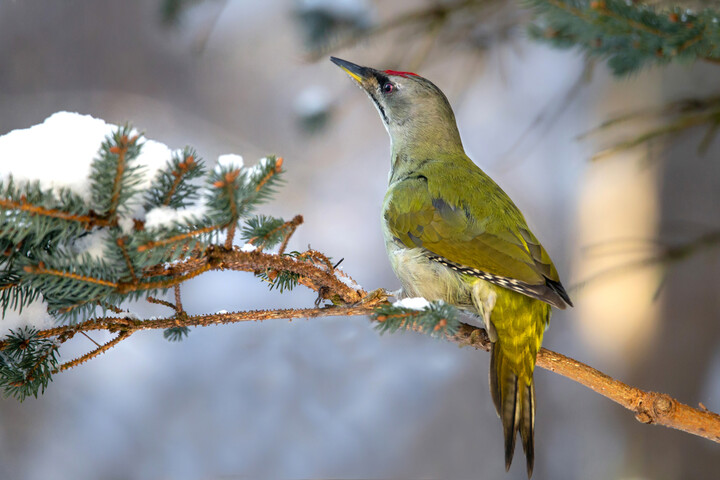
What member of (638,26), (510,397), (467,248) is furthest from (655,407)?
(638,26)

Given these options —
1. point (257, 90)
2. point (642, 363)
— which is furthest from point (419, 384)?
point (257, 90)

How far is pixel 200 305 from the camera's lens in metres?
3.73

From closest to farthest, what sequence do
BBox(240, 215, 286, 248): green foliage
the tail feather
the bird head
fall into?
BBox(240, 215, 286, 248): green foliage → the tail feather → the bird head

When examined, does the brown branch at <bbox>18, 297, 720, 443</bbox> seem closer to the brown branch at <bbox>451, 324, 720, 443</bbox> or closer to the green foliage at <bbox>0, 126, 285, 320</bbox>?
the brown branch at <bbox>451, 324, 720, 443</bbox>

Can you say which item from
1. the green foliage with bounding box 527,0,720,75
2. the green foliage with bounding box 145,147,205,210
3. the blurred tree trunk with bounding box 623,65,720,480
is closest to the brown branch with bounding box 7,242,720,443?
the green foliage with bounding box 145,147,205,210

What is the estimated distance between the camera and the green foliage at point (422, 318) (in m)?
1.34

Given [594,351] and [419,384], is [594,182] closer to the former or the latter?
[594,351]

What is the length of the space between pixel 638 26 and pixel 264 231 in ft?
3.51

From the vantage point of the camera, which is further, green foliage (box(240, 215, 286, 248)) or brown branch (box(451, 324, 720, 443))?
brown branch (box(451, 324, 720, 443))

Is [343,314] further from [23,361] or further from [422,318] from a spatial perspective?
[23,361]

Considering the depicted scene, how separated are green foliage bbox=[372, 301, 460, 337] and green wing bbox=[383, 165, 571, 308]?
0.46 m

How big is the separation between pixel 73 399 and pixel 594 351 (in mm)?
3097

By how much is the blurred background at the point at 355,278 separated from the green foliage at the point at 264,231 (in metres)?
1.91

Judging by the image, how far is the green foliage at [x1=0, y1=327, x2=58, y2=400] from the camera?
1.41 m
